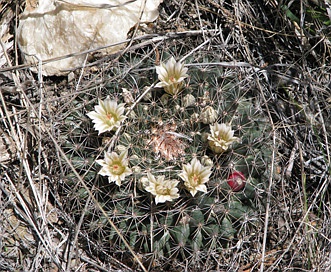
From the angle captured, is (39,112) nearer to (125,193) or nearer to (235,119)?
(125,193)

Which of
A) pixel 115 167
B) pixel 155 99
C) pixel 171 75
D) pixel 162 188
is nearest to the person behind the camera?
pixel 162 188

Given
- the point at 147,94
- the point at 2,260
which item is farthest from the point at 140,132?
the point at 2,260

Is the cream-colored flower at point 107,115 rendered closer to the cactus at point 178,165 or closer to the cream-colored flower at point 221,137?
the cactus at point 178,165

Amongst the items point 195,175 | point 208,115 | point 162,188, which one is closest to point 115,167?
point 162,188

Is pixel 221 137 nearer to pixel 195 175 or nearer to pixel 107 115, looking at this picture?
pixel 195 175

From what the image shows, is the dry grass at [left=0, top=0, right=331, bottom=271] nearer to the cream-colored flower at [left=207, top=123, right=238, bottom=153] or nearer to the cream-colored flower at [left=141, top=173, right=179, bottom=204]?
the cream-colored flower at [left=141, top=173, right=179, bottom=204]

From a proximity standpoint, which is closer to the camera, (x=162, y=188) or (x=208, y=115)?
(x=162, y=188)

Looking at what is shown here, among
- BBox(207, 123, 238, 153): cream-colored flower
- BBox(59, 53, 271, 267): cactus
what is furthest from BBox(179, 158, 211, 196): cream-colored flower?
BBox(207, 123, 238, 153): cream-colored flower

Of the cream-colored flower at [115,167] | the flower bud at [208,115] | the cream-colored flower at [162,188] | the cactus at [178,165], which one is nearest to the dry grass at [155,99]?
the cactus at [178,165]
